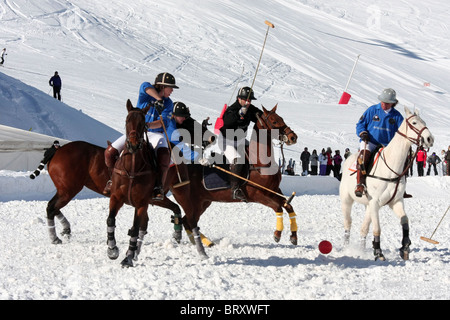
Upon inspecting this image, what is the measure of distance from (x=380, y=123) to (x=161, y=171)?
4164 mm

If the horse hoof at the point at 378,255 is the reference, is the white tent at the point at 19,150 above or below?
below

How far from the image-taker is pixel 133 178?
8836 mm

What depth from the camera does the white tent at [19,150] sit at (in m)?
A: 21.0

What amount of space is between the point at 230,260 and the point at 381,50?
7230 cm

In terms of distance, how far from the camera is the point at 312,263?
9695 millimetres

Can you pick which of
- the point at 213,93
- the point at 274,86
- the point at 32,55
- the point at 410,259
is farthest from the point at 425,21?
the point at 410,259

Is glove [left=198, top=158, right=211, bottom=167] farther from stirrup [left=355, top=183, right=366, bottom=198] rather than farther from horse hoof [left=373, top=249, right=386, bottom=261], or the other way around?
horse hoof [left=373, top=249, right=386, bottom=261]

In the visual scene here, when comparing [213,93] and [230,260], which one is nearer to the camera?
[230,260]

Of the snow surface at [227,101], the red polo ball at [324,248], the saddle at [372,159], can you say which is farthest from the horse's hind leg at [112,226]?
the saddle at [372,159]

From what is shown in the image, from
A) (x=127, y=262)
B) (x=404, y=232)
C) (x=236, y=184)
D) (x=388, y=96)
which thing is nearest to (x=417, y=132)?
(x=388, y=96)

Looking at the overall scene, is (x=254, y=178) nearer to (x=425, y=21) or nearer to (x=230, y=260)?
(x=230, y=260)

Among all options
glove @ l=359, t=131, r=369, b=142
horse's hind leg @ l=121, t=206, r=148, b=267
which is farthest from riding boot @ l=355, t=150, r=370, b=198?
horse's hind leg @ l=121, t=206, r=148, b=267

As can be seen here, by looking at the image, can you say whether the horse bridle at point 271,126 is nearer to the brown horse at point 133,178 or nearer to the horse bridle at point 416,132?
the horse bridle at point 416,132

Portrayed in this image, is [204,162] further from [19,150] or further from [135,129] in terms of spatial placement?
[19,150]
